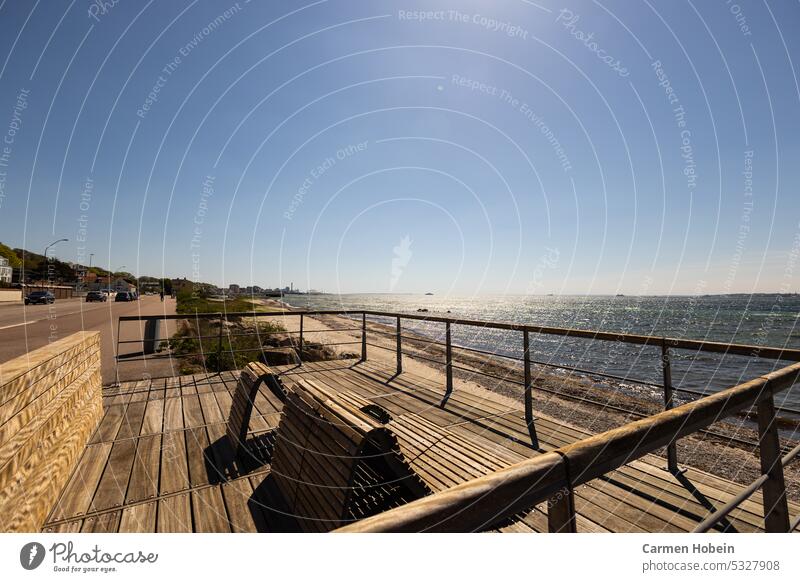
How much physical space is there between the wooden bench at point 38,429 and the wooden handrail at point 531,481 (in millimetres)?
2236

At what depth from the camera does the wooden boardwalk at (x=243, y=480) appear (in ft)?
7.30

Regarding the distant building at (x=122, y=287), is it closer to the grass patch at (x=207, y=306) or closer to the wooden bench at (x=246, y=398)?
the grass patch at (x=207, y=306)

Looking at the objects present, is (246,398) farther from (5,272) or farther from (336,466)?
(5,272)

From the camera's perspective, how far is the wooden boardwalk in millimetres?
2225

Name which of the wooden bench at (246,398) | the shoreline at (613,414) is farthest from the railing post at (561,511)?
the wooden bench at (246,398)

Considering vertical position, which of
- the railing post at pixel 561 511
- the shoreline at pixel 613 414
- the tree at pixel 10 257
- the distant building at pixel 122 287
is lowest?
the shoreline at pixel 613 414

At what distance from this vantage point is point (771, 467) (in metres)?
1.70

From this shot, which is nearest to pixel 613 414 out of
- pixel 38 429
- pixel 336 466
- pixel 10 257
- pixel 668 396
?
pixel 668 396
